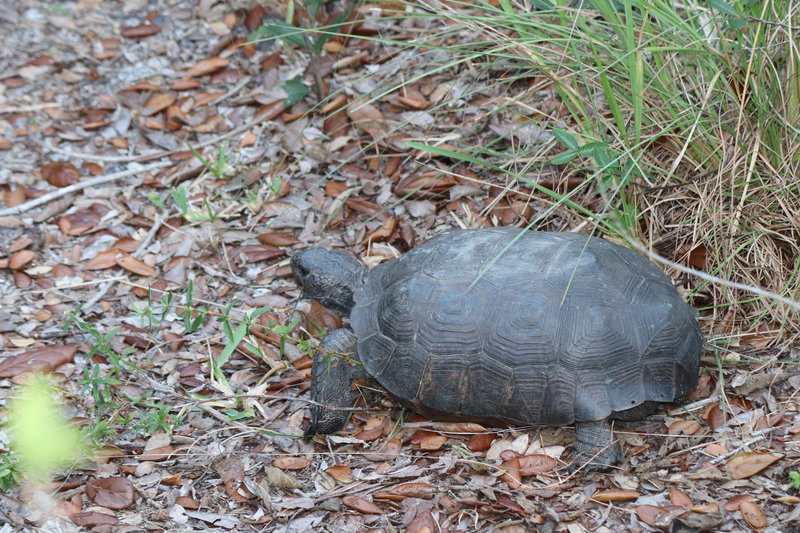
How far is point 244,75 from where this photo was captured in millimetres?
6441

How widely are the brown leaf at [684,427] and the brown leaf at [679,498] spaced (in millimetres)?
401

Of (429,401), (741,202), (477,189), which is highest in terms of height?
(741,202)

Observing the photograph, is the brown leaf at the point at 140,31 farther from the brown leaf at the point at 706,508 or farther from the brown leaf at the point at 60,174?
the brown leaf at the point at 706,508

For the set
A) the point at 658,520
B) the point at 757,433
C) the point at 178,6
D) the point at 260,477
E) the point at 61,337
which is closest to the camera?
the point at 658,520

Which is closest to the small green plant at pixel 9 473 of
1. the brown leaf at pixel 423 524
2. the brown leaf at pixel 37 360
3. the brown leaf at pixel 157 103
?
the brown leaf at pixel 37 360

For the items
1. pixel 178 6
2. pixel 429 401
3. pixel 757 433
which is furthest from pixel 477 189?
pixel 178 6

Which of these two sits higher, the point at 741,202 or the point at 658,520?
the point at 741,202

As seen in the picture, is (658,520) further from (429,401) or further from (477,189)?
(477,189)

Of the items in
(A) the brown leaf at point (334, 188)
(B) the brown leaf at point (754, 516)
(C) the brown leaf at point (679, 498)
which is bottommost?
(C) the brown leaf at point (679, 498)

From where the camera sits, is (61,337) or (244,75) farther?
(244,75)

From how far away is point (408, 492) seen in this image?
335 cm

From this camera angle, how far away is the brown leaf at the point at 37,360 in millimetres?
4262

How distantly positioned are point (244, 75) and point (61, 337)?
2.84 metres

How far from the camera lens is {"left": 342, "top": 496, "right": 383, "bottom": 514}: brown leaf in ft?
10.9
